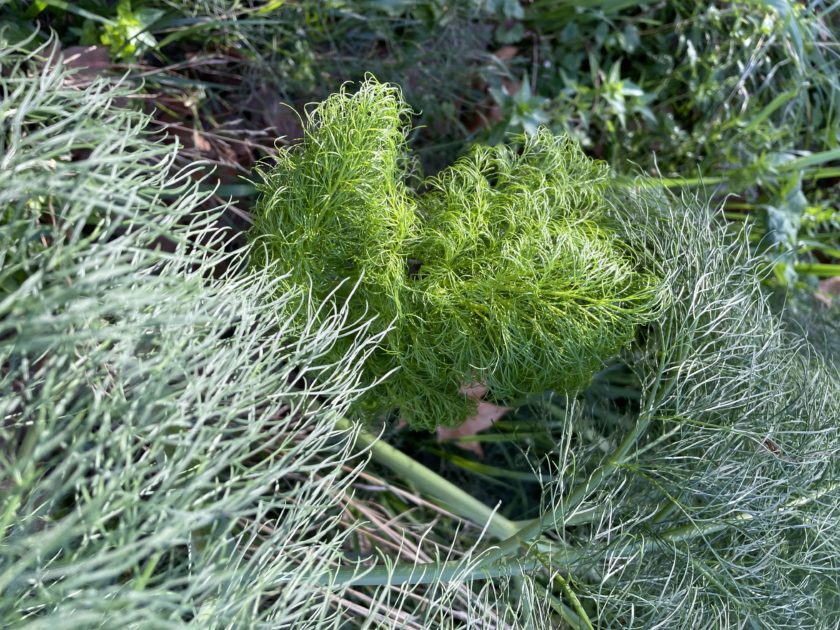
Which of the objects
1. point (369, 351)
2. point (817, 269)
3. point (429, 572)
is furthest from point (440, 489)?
point (817, 269)

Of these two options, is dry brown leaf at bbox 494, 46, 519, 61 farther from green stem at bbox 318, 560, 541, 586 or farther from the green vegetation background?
green stem at bbox 318, 560, 541, 586

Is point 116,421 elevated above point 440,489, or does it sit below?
above

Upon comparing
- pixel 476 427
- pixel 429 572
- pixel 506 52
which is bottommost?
pixel 476 427

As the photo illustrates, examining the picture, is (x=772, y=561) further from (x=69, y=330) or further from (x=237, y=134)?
(x=237, y=134)

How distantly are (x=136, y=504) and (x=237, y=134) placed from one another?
1.76 ft

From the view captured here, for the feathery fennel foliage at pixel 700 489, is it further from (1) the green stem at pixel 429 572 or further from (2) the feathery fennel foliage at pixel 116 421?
(2) the feathery fennel foliage at pixel 116 421

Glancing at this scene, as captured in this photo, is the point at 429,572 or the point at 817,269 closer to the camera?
the point at 429,572

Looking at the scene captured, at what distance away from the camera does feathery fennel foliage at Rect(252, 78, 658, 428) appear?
55 cm

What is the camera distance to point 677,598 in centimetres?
60

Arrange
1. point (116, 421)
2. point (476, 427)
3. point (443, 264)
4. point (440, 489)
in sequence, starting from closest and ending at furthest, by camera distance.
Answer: point (116, 421) < point (443, 264) < point (440, 489) < point (476, 427)

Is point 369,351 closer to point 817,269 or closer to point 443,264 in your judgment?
point 443,264

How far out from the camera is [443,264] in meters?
0.57

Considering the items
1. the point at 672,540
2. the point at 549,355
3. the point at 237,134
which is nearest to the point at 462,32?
the point at 237,134

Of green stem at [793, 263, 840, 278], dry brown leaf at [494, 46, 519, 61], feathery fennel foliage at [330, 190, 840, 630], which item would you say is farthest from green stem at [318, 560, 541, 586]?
dry brown leaf at [494, 46, 519, 61]
